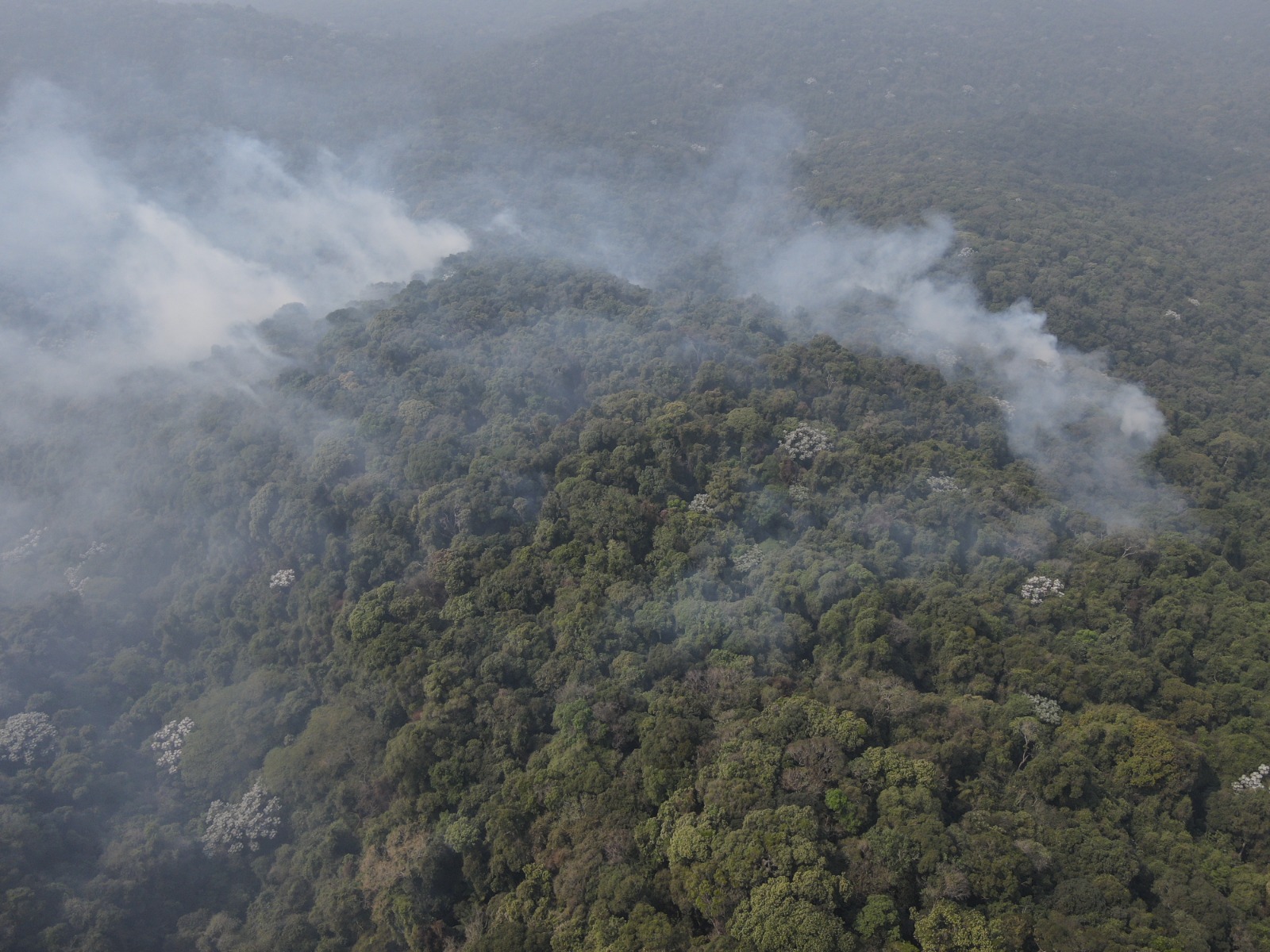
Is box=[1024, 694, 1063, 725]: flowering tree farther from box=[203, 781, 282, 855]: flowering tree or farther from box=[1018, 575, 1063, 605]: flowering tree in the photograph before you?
box=[203, 781, 282, 855]: flowering tree

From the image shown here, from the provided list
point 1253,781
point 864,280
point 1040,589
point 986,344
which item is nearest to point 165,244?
point 864,280

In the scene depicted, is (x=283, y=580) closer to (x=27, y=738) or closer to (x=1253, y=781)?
(x=27, y=738)

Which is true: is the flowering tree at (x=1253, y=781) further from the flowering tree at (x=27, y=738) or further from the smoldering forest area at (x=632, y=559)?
the flowering tree at (x=27, y=738)

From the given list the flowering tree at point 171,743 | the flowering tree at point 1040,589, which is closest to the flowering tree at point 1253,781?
the flowering tree at point 1040,589

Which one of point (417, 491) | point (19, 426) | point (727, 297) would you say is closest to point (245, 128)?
point (19, 426)

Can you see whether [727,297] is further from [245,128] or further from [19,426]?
[245,128]
